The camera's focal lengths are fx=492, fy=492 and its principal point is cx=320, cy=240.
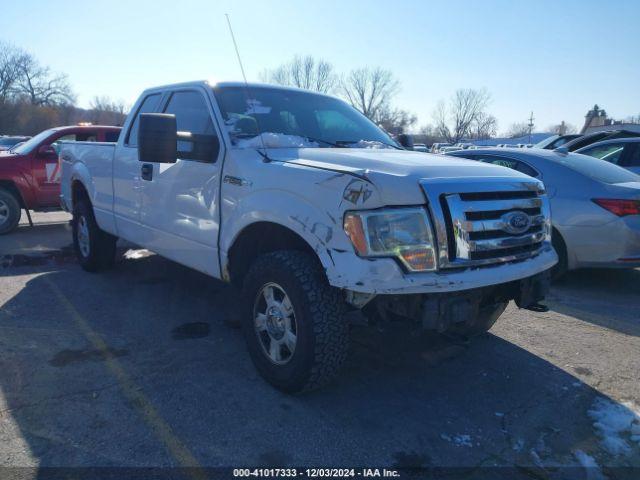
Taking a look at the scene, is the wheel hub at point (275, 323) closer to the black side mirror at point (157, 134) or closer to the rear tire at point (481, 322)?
the rear tire at point (481, 322)

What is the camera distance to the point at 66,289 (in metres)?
5.26

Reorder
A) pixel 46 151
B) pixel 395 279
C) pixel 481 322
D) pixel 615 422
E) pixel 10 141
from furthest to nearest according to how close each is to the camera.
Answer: pixel 10 141 → pixel 46 151 → pixel 481 322 → pixel 615 422 → pixel 395 279

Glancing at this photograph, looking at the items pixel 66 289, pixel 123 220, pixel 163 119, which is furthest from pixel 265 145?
pixel 66 289

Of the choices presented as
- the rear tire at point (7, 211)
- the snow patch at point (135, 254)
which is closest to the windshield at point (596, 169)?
the snow patch at point (135, 254)

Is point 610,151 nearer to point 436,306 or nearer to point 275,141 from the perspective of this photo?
point 275,141

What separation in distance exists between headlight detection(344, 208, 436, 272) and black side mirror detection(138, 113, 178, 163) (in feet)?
4.65

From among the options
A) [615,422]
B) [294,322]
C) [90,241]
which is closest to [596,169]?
[615,422]

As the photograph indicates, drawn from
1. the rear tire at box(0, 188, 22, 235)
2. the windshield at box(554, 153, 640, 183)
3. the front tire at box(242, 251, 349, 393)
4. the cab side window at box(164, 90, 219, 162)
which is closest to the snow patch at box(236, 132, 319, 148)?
the cab side window at box(164, 90, 219, 162)

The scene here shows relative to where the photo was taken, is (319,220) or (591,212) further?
(591,212)

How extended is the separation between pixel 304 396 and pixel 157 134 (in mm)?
1941

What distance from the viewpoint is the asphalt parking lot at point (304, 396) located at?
101 inches

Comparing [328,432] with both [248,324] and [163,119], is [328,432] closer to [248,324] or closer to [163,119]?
[248,324]

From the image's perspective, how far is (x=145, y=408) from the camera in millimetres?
2930

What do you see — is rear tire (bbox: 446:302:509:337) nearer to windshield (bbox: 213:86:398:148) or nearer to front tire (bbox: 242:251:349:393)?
front tire (bbox: 242:251:349:393)
